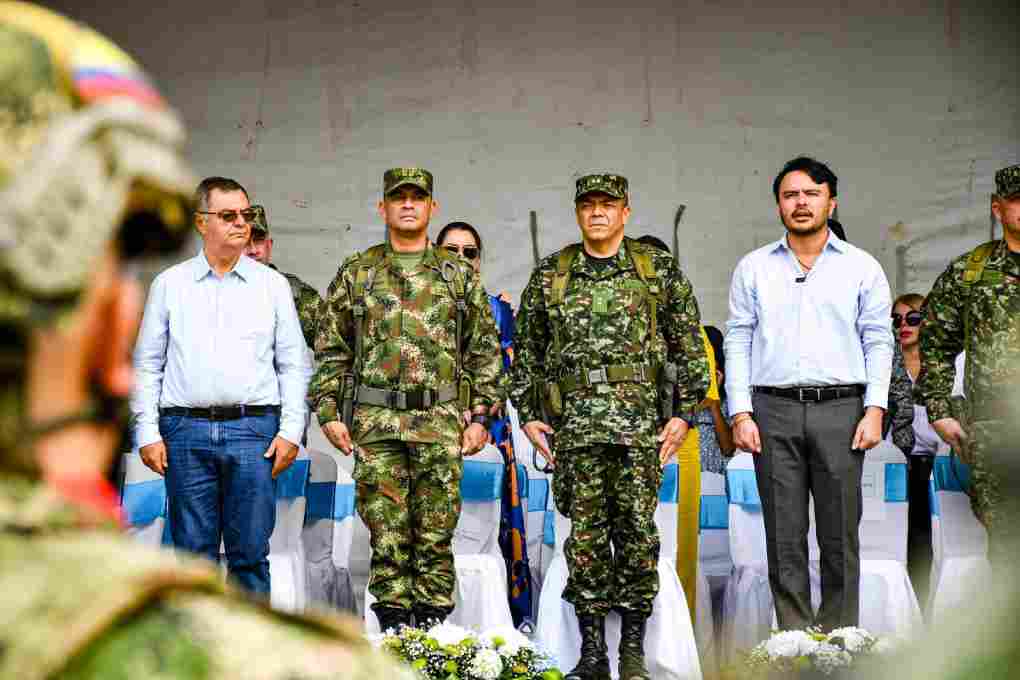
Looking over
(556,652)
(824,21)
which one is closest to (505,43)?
(824,21)

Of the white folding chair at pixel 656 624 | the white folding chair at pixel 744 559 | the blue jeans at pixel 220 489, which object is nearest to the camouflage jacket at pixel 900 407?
the white folding chair at pixel 744 559

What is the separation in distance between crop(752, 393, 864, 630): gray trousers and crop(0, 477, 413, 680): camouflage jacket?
4.25 m

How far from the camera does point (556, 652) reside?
5012 mm

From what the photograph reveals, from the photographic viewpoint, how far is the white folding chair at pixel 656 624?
4.93 m

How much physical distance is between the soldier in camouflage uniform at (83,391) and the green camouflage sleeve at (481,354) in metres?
4.26

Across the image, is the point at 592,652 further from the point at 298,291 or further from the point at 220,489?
the point at 298,291

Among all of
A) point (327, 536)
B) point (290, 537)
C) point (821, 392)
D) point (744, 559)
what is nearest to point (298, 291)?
point (327, 536)

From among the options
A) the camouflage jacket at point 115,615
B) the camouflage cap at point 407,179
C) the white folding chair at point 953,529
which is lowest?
the white folding chair at point 953,529

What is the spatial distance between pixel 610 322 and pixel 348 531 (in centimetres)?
167

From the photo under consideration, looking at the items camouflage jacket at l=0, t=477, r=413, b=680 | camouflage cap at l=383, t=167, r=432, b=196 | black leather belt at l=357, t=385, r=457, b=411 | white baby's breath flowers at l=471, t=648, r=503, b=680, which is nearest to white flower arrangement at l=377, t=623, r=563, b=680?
white baby's breath flowers at l=471, t=648, r=503, b=680

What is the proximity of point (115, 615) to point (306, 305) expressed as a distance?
19.1ft

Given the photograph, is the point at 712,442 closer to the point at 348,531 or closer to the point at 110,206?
the point at 348,531

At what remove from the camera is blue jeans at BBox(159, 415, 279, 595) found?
4668 millimetres

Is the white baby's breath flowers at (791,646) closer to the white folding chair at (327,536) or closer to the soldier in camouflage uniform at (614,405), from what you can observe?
the soldier in camouflage uniform at (614,405)
